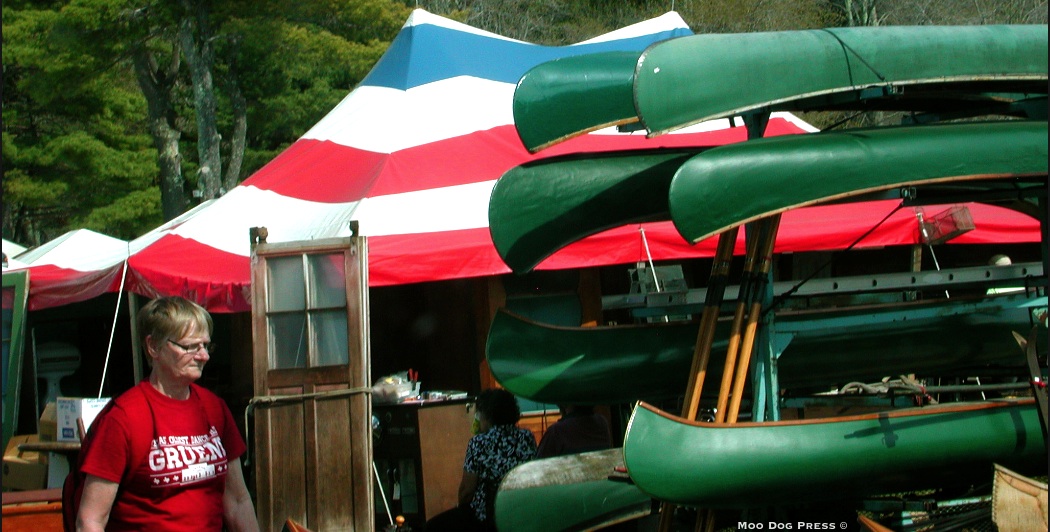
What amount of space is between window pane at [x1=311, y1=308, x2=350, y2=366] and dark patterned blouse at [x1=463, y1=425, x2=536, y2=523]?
110cm

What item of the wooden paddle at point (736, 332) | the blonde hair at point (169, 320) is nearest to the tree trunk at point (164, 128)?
the wooden paddle at point (736, 332)

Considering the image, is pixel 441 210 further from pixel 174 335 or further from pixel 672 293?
pixel 174 335

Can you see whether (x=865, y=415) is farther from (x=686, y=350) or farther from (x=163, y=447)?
(x=163, y=447)

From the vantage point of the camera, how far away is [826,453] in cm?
366

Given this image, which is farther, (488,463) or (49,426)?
(49,426)

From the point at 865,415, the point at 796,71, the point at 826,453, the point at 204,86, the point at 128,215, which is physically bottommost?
the point at 826,453

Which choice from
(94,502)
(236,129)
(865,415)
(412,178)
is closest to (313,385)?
(412,178)

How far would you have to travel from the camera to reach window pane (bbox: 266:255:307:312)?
20.5 ft

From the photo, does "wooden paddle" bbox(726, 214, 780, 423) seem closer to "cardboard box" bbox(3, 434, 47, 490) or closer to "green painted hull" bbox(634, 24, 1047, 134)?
"green painted hull" bbox(634, 24, 1047, 134)

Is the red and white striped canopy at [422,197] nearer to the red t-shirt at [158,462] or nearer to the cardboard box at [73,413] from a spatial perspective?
the cardboard box at [73,413]

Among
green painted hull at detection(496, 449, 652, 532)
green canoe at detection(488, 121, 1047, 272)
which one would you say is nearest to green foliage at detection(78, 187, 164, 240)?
green painted hull at detection(496, 449, 652, 532)

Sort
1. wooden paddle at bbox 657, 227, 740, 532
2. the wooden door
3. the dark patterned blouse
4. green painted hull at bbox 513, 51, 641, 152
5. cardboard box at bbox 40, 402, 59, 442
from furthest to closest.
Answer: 1. cardboard box at bbox 40, 402, 59, 442
2. the wooden door
3. the dark patterned blouse
4. green painted hull at bbox 513, 51, 641, 152
5. wooden paddle at bbox 657, 227, 740, 532

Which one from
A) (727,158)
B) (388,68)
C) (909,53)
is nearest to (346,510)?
(727,158)

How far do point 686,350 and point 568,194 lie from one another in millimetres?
879
